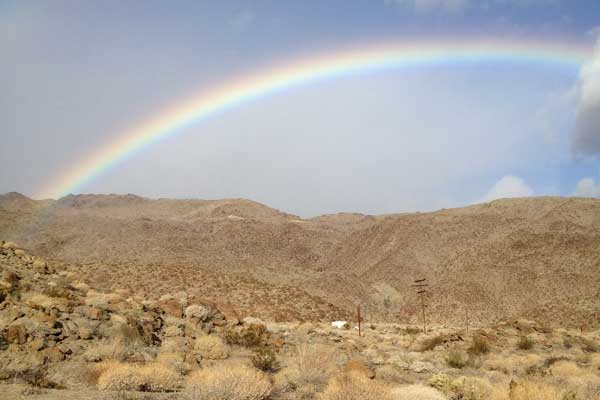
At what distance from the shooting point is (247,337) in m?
22.2

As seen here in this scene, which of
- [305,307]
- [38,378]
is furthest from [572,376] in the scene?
[305,307]

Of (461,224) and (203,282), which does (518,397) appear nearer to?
(203,282)

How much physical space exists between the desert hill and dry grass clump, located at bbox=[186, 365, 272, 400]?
97.3ft

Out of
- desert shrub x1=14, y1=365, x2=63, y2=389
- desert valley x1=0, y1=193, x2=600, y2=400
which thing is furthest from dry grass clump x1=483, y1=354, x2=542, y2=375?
desert shrub x1=14, y1=365, x2=63, y2=389

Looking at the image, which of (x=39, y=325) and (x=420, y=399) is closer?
(x=420, y=399)

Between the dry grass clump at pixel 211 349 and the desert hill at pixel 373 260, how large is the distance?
66.8ft

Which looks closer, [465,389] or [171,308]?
[465,389]

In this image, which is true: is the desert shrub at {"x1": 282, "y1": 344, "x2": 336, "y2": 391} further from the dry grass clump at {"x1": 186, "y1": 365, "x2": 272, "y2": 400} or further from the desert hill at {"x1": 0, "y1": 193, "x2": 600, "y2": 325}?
the desert hill at {"x1": 0, "y1": 193, "x2": 600, "y2": 325}

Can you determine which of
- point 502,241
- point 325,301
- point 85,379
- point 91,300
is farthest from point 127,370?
point 502,241

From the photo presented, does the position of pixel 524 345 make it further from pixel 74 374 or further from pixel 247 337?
pixel 74 374

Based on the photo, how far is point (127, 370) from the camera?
1164cm

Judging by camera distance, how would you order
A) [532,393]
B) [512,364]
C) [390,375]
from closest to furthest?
[532,393], [390,375], [512,364]

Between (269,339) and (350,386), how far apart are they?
12905mm

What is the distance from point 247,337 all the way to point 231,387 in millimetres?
12285
